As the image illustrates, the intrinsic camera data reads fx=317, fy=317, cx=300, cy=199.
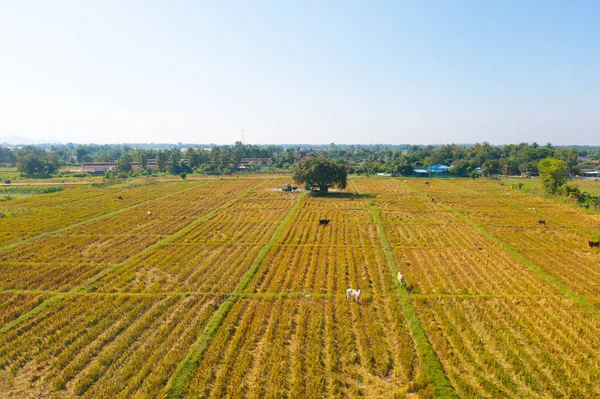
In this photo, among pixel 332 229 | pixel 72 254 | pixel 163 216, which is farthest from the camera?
pixel 163 216

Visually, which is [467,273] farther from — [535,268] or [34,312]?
[34,312]

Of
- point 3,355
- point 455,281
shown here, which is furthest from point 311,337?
point 3,355

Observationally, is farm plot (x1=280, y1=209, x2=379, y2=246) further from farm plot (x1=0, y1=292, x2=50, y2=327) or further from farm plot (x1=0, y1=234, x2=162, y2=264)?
farm plot (x1=0, y1=292, x2=50, y2=327)

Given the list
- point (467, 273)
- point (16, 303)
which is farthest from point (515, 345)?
point (16, 303)

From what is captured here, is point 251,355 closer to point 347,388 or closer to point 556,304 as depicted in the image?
point 347,388

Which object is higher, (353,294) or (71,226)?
(71,226)

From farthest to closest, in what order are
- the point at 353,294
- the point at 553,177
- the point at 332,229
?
the point at 553,177, the point at 332,229, the point at 353,294

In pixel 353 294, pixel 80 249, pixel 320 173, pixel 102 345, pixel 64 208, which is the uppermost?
pixel 320 173

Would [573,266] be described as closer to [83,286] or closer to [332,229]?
[332,229]

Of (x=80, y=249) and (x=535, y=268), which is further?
(x=80, y=249)
